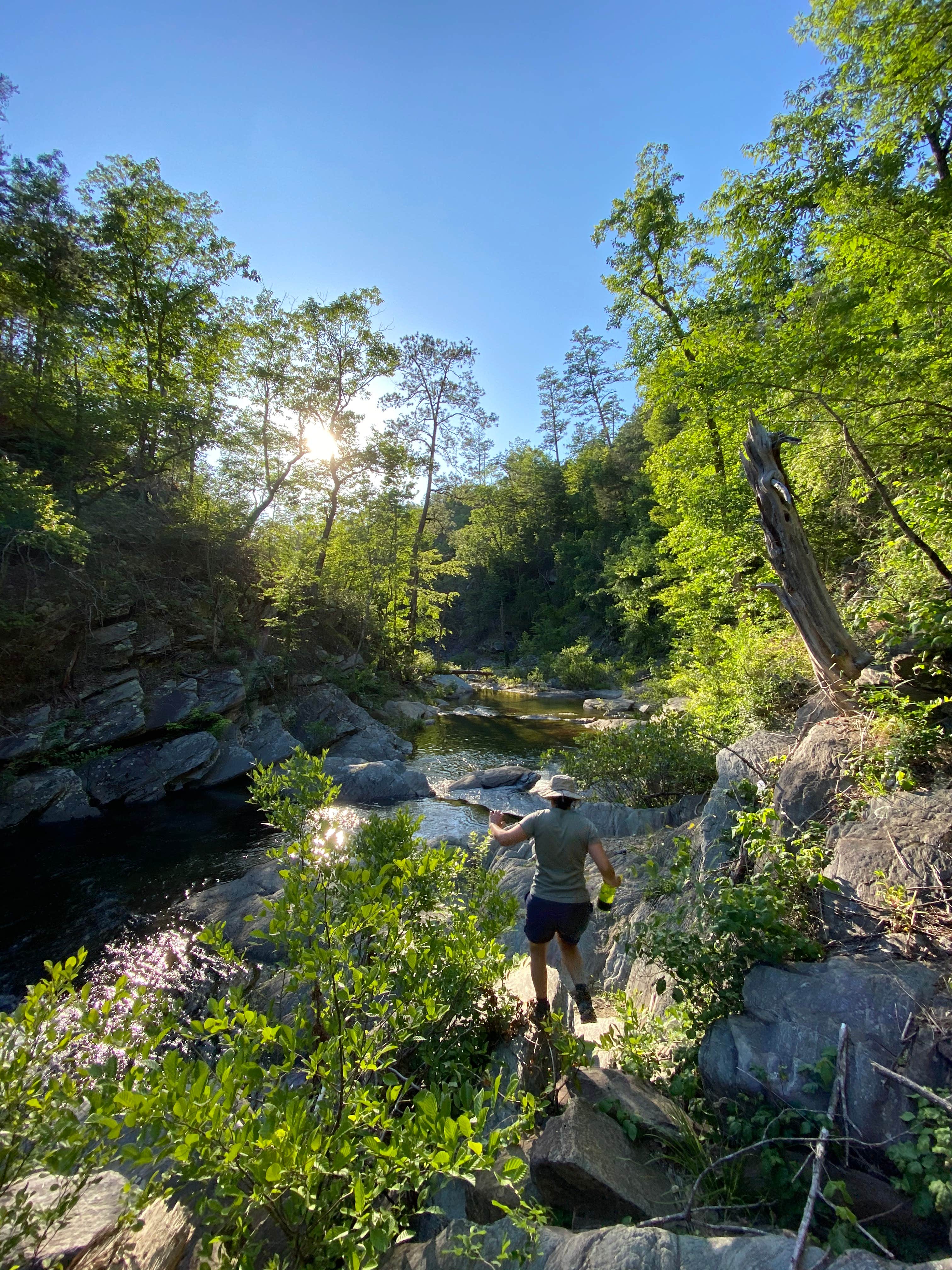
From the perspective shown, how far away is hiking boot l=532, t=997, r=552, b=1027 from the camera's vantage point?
3.68m

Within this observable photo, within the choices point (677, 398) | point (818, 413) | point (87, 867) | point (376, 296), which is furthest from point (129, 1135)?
point (376, 296)

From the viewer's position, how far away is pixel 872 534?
8.55 m

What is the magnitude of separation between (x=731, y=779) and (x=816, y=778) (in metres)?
1.42

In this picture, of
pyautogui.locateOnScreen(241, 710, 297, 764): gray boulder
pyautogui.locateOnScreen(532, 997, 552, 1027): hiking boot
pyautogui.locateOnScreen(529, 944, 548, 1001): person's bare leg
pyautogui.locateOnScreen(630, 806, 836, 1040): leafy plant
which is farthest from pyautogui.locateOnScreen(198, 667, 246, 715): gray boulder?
pyautogui.locateOnScreen(630, 806, 836, 1040): leafy plant

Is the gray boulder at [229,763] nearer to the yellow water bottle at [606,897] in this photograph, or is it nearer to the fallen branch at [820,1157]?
the yellow water bottle at [606,897]

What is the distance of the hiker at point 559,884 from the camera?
403 cm

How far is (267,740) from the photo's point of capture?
14.2m

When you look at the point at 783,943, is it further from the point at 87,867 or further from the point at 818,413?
the point at 87,867

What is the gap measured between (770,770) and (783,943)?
8.65 feet

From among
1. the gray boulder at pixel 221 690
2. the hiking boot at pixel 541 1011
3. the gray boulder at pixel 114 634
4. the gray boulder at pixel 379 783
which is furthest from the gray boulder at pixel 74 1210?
the gray boulder at pixel 114 634

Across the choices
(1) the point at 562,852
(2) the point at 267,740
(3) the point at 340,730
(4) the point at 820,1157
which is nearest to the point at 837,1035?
(4) the point at 820,1157

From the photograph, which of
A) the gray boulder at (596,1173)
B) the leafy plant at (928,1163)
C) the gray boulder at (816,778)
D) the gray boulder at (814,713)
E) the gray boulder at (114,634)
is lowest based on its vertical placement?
the gray boulder at (596,1173)

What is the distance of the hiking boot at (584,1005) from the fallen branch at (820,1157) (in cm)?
188

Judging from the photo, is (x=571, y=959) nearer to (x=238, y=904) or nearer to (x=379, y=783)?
(x=238, y=904)
